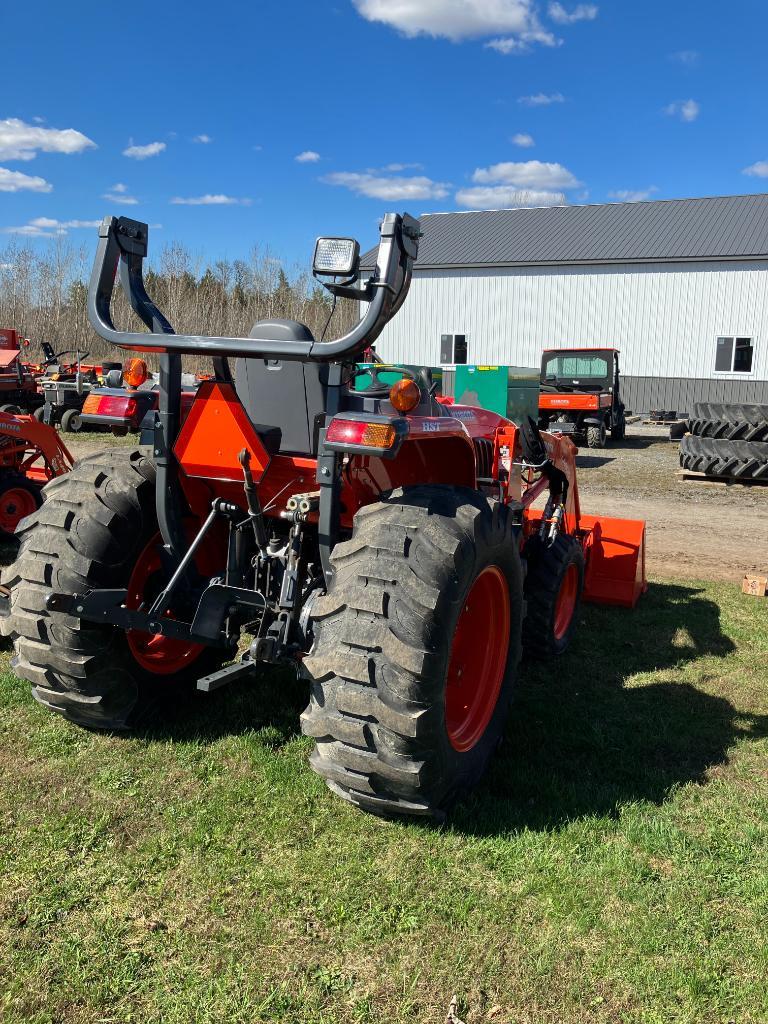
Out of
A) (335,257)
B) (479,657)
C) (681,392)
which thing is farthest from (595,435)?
(335,257)

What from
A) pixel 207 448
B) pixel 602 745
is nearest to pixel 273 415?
pixel 207 448

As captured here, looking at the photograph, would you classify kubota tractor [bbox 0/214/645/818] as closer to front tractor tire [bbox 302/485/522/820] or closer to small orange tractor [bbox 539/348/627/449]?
front tractor tire [bbox 302/485/522/820]

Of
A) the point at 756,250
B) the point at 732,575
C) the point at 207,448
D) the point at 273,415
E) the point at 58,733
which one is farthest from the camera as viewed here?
the point at 756,250

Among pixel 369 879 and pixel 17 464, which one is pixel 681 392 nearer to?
pixel 17 464

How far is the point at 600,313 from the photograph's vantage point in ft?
90.0

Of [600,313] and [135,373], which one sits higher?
[600,313]

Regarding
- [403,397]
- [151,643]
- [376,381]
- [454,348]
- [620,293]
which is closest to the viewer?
[403,397]

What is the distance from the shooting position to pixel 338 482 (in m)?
3.17

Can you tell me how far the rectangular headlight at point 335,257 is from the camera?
267 centimetres

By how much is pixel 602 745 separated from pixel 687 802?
557 millimetres

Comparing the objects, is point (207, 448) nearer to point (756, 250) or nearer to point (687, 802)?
point (687, 802)

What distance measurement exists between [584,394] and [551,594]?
49.5ft

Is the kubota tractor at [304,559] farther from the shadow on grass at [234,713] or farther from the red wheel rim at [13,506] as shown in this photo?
the red wheel rim at [13,506]

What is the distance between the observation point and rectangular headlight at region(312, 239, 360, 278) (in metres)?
2.67
